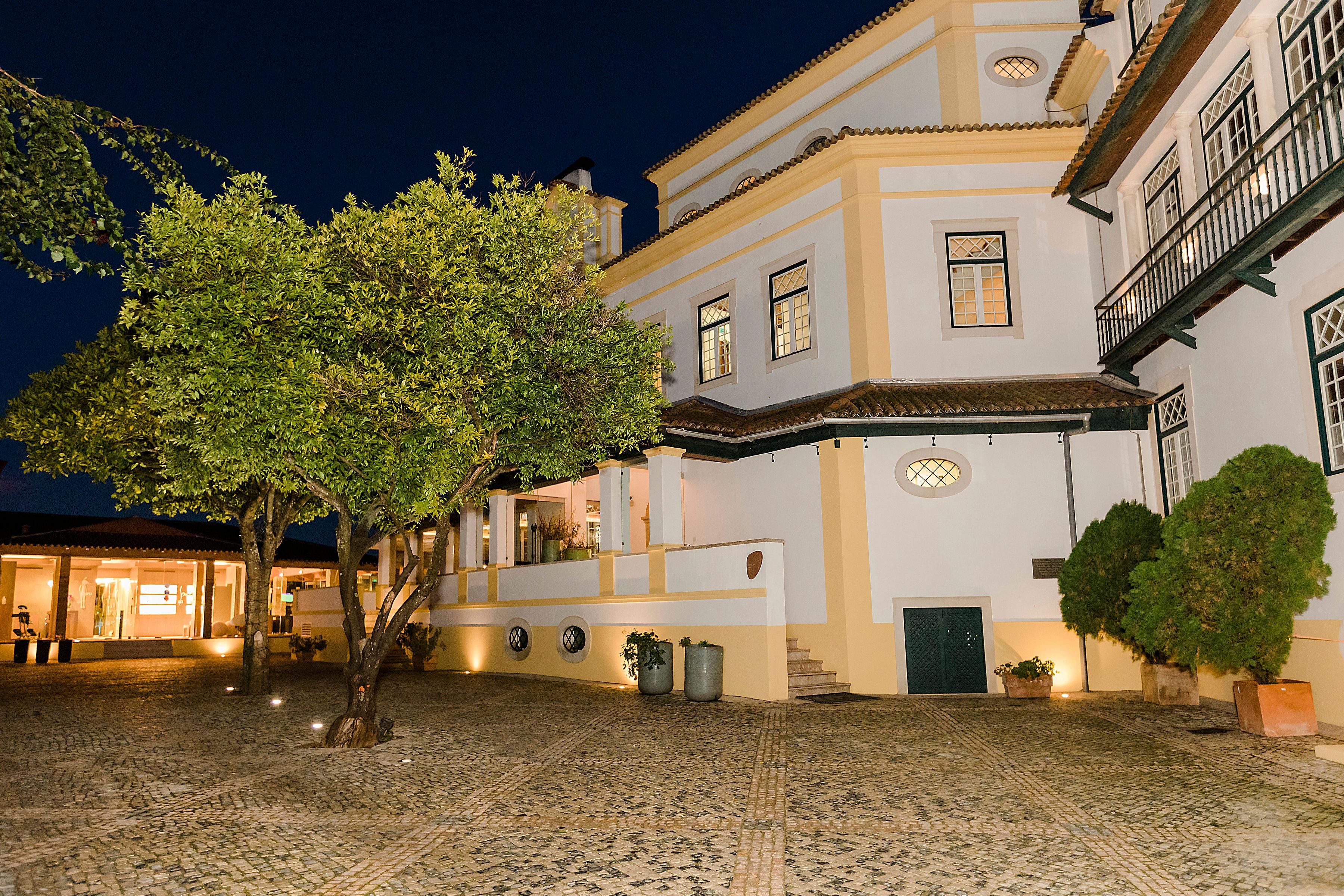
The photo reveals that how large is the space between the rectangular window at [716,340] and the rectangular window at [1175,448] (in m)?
7.79

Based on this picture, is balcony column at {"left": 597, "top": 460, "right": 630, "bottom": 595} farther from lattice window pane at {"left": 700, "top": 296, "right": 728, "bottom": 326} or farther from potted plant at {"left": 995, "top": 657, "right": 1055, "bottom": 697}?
potted plant at {"left": 995, "top": 657, "right": 1055, "bottom": 697}

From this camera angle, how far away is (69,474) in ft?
52.7

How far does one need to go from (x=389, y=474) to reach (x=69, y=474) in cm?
1017

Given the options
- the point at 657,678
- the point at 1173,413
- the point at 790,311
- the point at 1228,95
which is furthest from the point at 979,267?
the point at 657,678

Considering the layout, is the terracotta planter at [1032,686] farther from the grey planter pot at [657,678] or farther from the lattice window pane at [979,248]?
the lattice window pane at [979,248]

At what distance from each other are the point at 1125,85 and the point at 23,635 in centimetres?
3287

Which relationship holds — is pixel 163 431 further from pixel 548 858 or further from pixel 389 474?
pixel 548 858

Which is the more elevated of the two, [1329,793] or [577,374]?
[577,374]

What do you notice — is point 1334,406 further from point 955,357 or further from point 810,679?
point 810,679

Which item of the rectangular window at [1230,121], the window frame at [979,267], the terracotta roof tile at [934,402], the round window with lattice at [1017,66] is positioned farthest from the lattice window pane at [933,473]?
the round window with lattice at [1017,66]

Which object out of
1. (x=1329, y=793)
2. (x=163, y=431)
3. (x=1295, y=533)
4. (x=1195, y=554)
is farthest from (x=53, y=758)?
(x=1295, y=533)

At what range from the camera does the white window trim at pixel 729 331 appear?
1784cm

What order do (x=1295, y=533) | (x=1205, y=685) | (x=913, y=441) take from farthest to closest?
(x=913, y=441) → (x=1205, y=685) → (x=1295, y=533)

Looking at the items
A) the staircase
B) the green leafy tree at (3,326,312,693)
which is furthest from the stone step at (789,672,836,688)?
the green leafy tree at (3,326,312,693)
